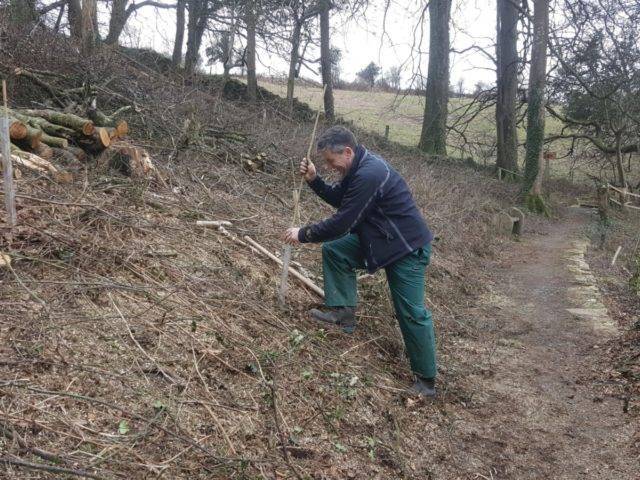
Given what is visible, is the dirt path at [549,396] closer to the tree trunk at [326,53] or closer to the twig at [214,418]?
the twig at [214,418]

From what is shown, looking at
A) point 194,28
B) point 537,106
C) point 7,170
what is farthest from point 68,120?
point 537,106

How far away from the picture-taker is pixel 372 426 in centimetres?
367

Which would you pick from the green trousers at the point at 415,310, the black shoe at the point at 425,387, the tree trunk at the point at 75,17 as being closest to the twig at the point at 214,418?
the green trousers at the point at 415,310

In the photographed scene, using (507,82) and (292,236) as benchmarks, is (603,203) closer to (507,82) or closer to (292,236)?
(507,82)

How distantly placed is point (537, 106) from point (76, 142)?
41.9ft

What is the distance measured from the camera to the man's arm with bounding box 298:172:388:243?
405 centimetres

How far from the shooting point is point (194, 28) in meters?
16.8

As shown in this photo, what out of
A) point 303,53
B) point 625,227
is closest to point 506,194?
point 625,227

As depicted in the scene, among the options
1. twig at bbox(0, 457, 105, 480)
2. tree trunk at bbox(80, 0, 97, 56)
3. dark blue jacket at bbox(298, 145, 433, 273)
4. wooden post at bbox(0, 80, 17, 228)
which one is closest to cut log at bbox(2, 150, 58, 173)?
wooden post at bbox(0, 80, 17, 228)

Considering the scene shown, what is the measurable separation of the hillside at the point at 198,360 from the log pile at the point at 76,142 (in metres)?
A: 0.24

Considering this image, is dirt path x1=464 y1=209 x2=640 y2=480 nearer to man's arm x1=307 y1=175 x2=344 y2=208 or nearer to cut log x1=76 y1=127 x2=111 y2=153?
man's arm x1=307 y1=175 x2=344 y2=208

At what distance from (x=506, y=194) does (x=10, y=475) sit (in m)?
15.5

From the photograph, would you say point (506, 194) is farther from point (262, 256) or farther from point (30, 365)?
point (30, 365)

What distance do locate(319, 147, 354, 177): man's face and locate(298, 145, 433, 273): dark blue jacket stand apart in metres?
0.04
